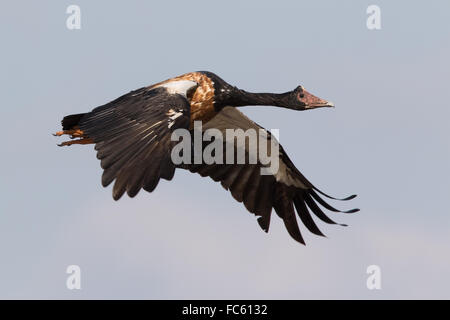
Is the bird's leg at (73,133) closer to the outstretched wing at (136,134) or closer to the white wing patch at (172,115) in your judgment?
the outstretched wing at (136,134)

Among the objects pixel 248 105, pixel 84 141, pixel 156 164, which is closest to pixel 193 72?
pixel 248 105

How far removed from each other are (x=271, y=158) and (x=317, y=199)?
1103 mm

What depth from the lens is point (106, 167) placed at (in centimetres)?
1107

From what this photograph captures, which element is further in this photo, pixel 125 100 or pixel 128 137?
pixel 125 100

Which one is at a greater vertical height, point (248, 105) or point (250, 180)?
point (248, 105)

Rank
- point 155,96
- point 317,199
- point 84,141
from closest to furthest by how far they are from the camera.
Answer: point 155,96, point 84,141, point 317,199

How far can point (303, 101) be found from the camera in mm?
14133

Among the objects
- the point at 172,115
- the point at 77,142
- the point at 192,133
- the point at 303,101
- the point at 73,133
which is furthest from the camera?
the point at 192,133

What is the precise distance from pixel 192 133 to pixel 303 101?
161 cm

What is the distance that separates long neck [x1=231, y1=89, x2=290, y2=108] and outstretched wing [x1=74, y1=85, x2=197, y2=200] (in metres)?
1.04

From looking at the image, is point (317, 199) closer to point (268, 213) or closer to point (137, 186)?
point (268, 213)

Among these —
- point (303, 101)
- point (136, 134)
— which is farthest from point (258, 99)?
point (136, 134)

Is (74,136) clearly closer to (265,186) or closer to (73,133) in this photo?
(73,133)

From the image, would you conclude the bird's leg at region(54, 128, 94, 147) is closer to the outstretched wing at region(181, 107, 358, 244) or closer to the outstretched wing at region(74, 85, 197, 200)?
the outstretched wing at region(74, 85, 197, 200)
